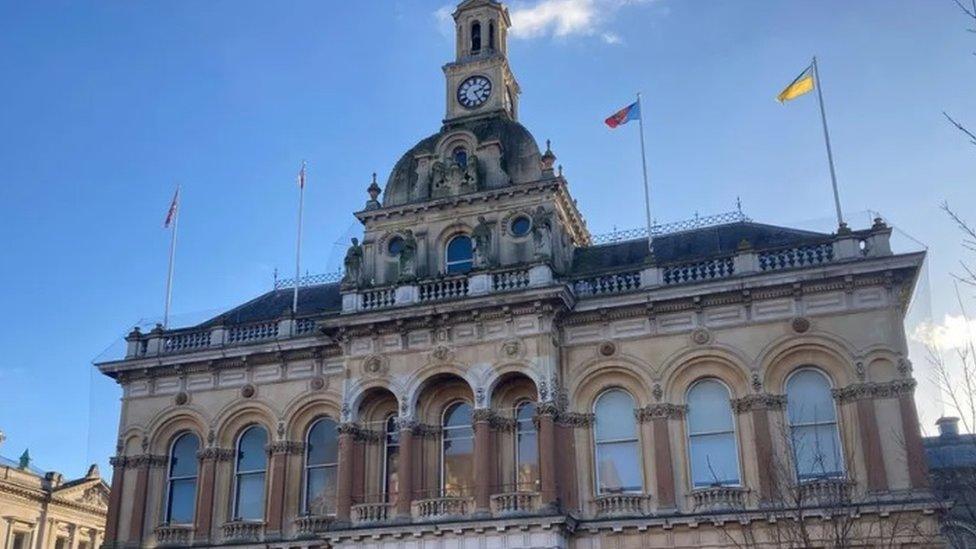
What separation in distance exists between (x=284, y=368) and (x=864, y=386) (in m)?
17.3

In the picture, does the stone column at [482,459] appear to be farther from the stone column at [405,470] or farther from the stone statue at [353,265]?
the stone statue at [353,265]

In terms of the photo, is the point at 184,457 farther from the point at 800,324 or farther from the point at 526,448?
the point at 800,324

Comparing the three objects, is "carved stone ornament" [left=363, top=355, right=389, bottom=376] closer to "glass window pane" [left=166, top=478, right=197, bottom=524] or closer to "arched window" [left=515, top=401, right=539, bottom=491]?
"arched window" [left=515, top=401, right=539, bottom=491]

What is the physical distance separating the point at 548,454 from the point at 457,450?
135 inches

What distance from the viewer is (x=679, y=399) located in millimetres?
27594

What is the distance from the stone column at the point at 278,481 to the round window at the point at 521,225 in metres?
9.44

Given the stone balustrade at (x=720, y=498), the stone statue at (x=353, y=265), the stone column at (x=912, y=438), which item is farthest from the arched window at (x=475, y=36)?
the stone column at (x=912, y=438)

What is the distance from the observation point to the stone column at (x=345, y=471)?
27922 millimetres

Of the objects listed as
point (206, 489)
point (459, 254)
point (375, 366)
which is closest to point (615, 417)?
point (375, 366)

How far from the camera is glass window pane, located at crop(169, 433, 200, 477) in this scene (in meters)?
32.2

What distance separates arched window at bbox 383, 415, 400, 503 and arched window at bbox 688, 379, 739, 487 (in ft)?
27.6

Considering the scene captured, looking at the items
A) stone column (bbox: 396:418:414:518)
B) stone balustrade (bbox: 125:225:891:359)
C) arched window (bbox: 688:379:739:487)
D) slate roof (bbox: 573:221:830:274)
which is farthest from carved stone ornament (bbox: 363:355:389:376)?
arched window (bbox: 688:379:739:487)

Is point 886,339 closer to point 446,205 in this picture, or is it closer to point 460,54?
point 446,205

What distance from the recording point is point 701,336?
27656mm
